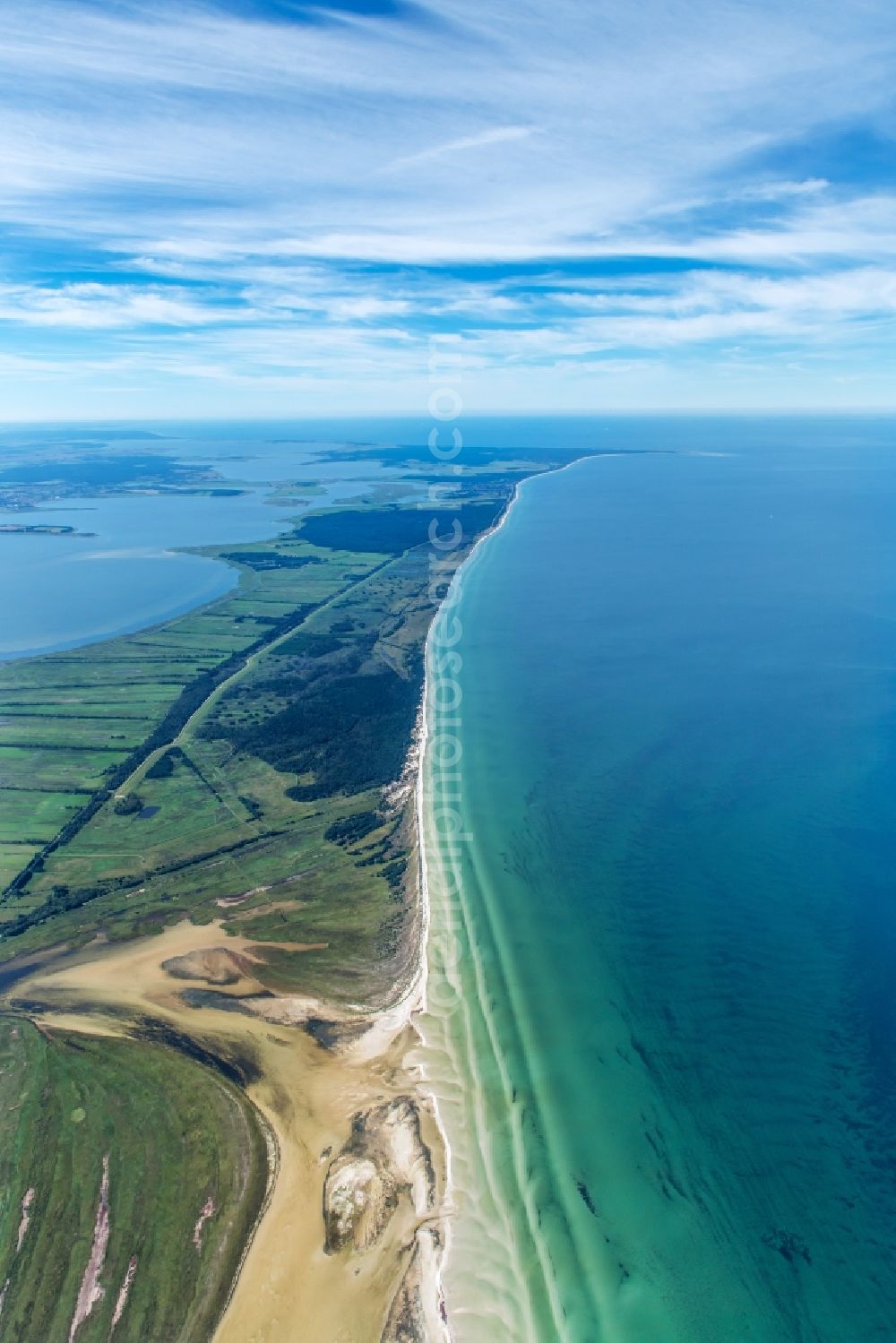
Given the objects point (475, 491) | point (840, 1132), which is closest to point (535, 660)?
point (840, 1132)

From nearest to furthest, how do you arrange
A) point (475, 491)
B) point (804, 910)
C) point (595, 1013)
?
point (595, 1013), point (804, 910), point (475, 491)

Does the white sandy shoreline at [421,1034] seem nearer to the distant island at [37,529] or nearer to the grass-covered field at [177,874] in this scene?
the grass-covered field at [177,874]

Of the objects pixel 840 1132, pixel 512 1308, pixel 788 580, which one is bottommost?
pixel 512 1308

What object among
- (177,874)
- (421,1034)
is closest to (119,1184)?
(421,1034)

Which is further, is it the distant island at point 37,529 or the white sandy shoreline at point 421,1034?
the distant island at point 37,529

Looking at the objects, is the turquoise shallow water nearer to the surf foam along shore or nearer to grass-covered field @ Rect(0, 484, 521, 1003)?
the surf foam along shore

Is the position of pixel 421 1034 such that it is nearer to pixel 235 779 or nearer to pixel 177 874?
pixel 177 874

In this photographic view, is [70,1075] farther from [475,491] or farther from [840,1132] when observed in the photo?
[475,491]

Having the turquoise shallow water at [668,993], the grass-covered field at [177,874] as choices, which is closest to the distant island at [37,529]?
the grass-covered field at [177,874]
